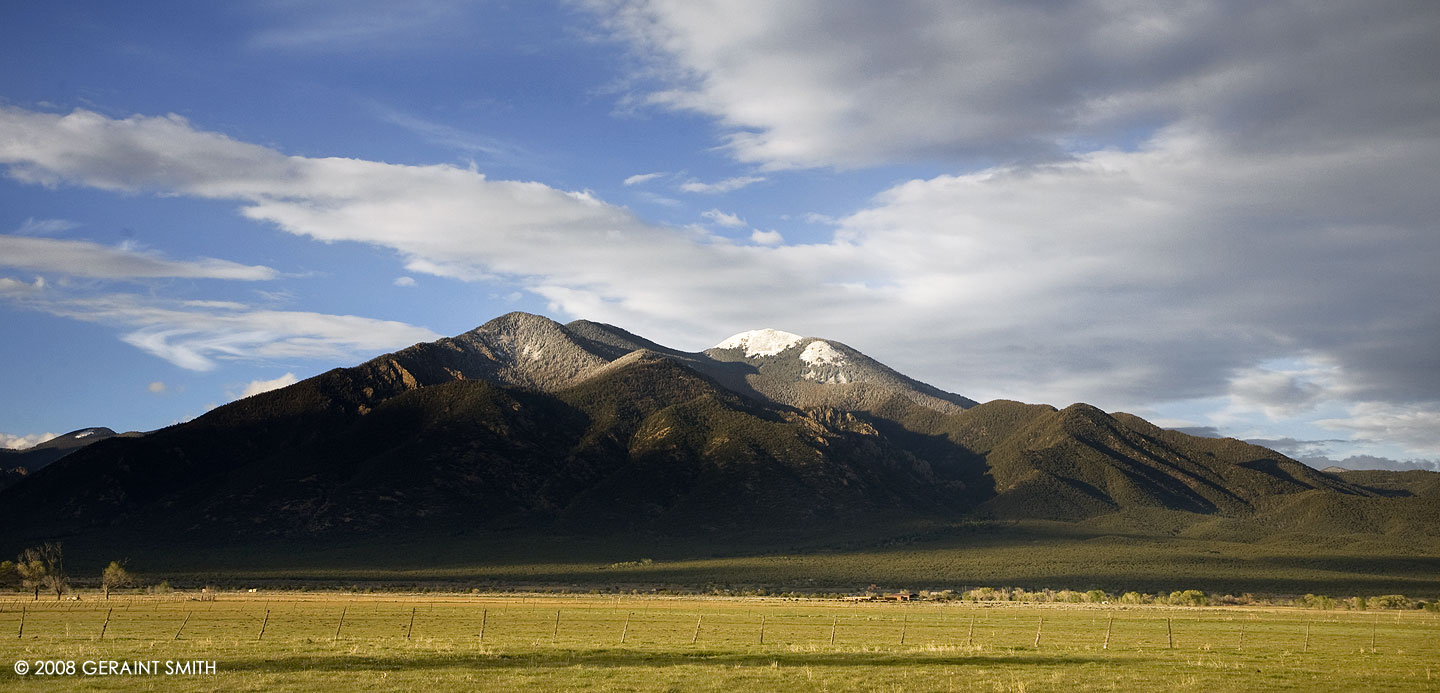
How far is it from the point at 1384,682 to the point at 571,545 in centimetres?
15391

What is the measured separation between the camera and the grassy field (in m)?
33.7

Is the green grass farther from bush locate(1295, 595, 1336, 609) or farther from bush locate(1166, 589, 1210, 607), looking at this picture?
bush locate(1295, 595, 1336, 609)

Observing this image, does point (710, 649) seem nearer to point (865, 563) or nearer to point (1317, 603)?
point (1317, 603)

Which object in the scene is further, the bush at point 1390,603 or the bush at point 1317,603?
the bush at point 1390,603

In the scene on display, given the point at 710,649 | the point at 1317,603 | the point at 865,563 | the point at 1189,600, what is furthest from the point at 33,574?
the point at 1317,603

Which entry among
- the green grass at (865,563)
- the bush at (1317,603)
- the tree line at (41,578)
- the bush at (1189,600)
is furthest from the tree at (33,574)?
the bush at (1317,603)

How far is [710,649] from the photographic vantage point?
45281mm

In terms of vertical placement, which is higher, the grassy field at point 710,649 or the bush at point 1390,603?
the grassy field at point 710,649

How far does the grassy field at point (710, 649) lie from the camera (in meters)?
33.7

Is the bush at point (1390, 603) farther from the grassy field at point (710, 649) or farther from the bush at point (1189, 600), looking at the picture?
the grassy field at point (710, 649)

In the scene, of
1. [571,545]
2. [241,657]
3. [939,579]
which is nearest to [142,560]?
[571,545]

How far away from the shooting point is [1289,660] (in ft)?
140

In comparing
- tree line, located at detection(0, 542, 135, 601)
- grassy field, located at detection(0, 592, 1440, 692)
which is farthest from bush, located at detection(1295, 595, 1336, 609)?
tree line, located at detection(0, 542, 135, 601)

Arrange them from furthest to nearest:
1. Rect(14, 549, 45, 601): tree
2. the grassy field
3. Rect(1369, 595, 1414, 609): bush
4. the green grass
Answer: the green grass, Rect(14, 549, 45, 601): tree, Rect(1369, 595, 1414, 609): bush, the grassy field
